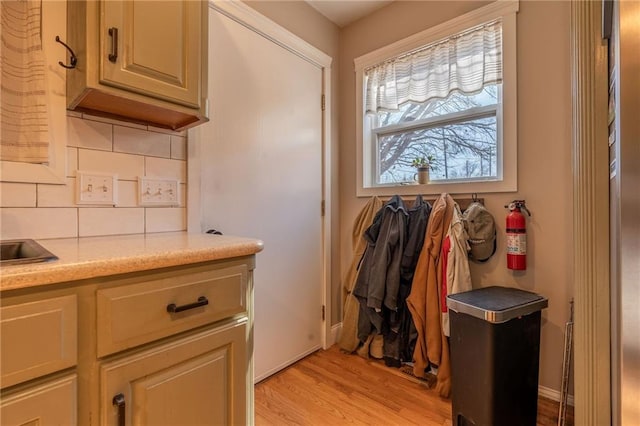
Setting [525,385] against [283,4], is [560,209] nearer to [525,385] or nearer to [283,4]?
[525,385]

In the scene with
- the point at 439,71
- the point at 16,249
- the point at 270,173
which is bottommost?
the point at 16,249

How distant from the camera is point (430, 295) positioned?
1801 mm

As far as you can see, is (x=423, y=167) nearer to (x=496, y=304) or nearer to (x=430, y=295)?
(x=430, y=295)

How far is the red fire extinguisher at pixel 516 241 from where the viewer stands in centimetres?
160

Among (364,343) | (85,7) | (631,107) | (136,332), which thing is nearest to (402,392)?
(364,343)

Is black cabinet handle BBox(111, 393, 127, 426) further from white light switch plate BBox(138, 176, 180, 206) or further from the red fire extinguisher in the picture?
the red fire extinguisher

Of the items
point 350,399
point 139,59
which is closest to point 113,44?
point 139,59

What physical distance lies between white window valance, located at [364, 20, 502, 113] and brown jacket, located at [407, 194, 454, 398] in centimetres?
72

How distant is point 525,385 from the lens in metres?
1.35

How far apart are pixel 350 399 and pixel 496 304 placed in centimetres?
93

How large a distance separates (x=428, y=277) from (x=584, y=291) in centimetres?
71

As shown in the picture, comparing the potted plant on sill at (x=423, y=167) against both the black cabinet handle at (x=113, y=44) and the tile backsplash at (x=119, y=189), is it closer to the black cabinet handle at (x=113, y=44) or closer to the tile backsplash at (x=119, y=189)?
the tile backsplash at (x=119, y=189)

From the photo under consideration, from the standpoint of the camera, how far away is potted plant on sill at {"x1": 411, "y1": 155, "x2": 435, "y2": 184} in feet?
6.70

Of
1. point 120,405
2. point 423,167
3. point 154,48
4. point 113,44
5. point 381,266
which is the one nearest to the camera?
point 120,405
